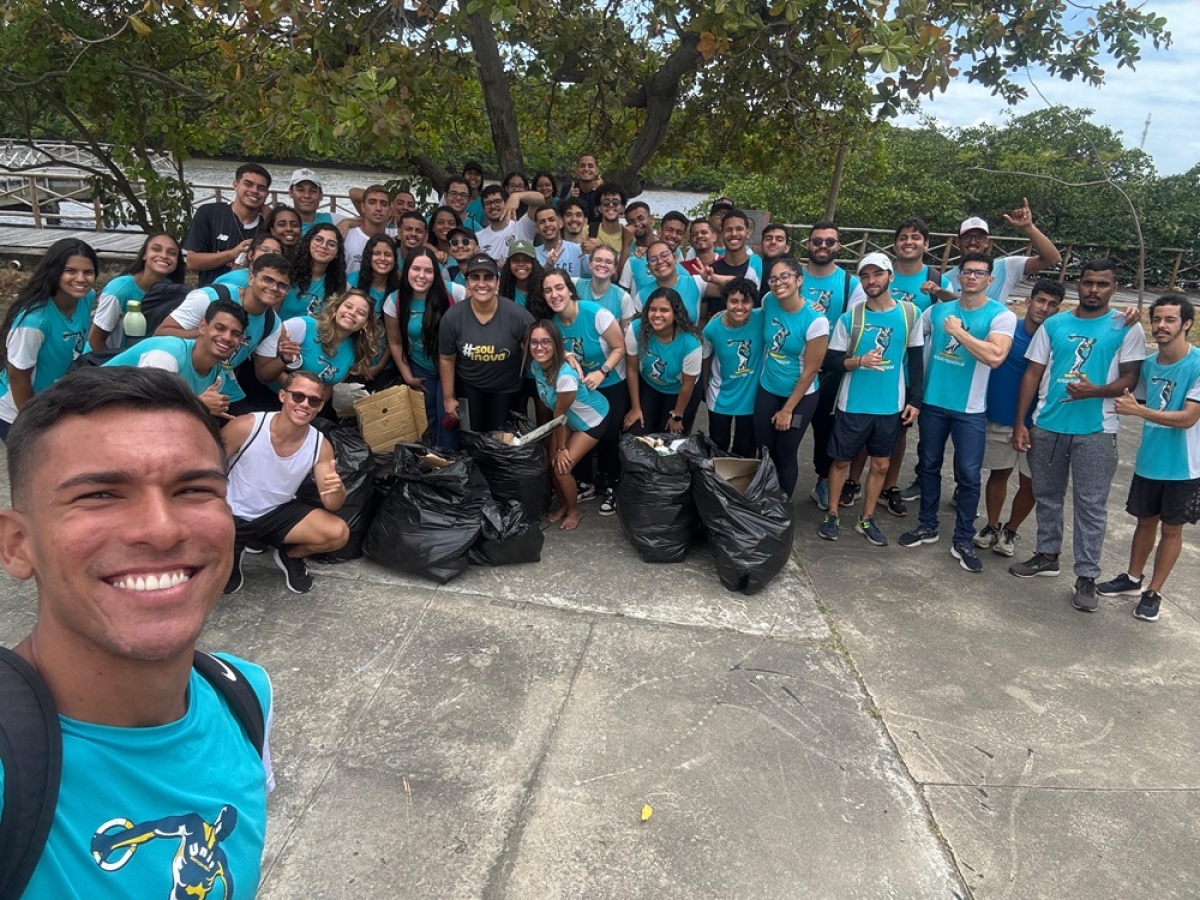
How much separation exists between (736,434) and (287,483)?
2624mm

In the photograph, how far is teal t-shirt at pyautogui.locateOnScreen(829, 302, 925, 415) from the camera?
427 cm

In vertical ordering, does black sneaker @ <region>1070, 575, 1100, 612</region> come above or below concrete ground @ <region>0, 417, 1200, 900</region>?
above

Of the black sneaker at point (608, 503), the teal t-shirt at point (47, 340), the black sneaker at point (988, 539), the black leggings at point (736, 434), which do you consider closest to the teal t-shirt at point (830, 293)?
the black leggings at point (736, 434)

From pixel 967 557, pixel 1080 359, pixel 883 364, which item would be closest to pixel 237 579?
pixel 883 364

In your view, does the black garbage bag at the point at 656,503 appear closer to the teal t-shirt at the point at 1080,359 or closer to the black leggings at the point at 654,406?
the black leggings at the point at 654,406

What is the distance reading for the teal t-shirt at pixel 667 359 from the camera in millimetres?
4391

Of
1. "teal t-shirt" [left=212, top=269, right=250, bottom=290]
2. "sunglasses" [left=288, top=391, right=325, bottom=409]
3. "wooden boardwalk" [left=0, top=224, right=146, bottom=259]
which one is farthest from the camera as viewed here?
"wooden boardwalk" [left=0, top=224, right=146, bottom=259]

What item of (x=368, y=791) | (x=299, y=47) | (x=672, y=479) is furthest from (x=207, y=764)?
(x=299, y=47)

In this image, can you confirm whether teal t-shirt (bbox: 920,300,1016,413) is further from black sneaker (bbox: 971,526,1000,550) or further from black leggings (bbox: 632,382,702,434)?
black leggings (bbox: 632,382,702,434)

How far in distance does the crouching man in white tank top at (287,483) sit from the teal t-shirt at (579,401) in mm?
1271

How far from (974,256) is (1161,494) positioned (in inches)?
60.5

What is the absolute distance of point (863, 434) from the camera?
4.41m

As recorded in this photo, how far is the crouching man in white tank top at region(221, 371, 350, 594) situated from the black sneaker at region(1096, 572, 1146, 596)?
395 centimetres

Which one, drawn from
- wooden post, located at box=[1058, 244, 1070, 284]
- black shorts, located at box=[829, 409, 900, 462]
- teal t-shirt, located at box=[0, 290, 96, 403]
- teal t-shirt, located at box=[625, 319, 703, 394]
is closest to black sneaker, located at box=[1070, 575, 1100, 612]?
black shorts, located at box=[829, 409, 900, 462]
